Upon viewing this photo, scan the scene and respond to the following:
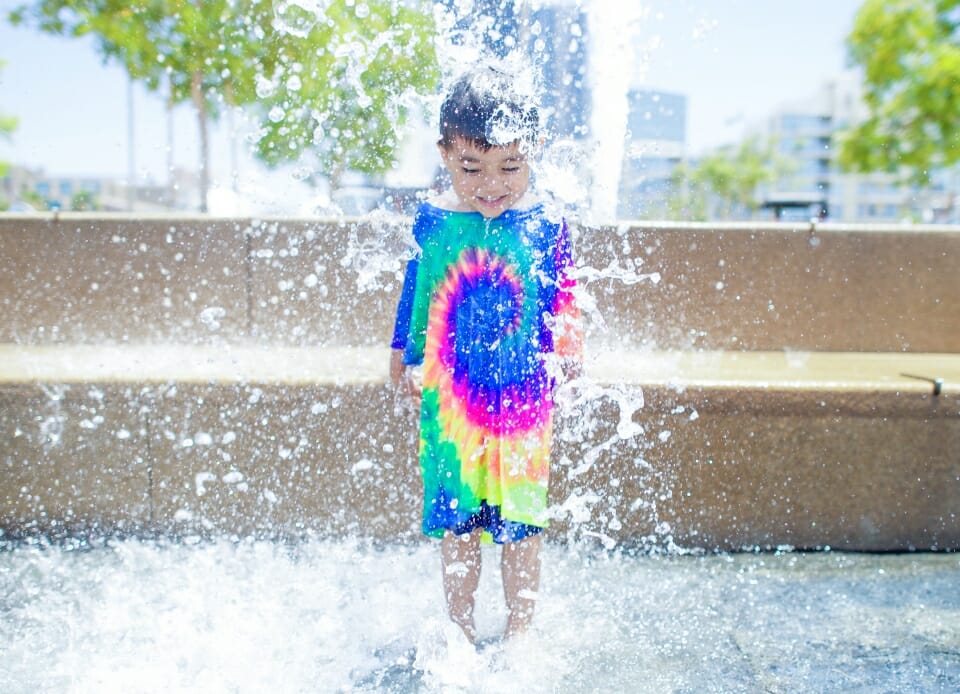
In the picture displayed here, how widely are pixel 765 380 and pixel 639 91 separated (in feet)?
5.85

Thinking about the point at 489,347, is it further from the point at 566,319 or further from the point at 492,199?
the point at 492,199

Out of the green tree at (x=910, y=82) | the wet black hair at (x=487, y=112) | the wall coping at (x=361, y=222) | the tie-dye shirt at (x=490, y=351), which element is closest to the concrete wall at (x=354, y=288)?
the wall coping at (x=361, y=222)

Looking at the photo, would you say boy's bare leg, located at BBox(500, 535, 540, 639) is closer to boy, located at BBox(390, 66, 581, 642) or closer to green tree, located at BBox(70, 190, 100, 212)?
boy, located at BBox(390, 66, 581, 642)

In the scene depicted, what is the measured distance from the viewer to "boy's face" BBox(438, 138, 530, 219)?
6.56 ft

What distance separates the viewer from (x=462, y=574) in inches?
86.4

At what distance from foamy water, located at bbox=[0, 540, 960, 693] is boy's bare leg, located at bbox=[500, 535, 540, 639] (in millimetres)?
49

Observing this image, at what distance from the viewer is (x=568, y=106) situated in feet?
14.3

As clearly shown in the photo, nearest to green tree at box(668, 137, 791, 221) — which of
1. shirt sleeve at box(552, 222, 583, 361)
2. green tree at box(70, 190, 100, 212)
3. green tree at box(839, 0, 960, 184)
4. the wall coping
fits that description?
green tree at box(839, 0, 960, 184)

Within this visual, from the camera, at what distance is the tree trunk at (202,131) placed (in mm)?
5383

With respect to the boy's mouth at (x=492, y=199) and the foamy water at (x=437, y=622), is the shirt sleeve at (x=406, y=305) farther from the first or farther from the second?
the foamy water at (x=437, y=622)

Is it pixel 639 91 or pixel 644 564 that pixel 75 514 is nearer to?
pixel 644 564

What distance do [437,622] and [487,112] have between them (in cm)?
137

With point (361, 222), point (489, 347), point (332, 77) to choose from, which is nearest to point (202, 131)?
point (332, 77)

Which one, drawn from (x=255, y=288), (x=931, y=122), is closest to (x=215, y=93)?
(x=255, y=288)
